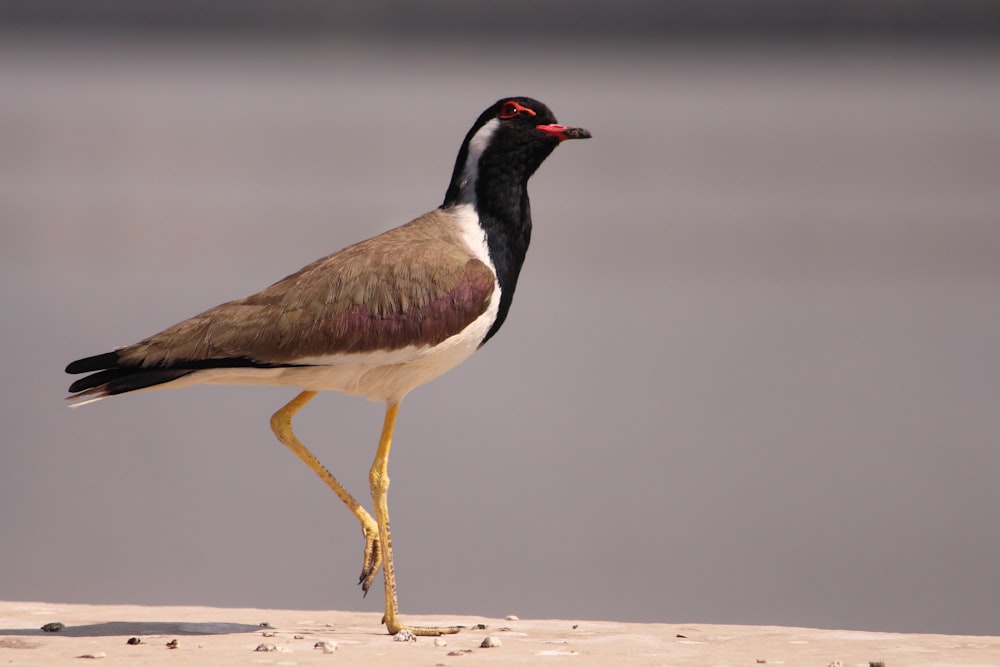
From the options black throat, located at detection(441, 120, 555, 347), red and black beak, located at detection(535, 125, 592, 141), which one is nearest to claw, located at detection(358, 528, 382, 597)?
black throat, located at detection(441, 120, 555, 347)

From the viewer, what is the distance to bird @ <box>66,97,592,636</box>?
4.55 metres

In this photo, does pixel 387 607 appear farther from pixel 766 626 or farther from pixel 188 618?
pixel 766 626


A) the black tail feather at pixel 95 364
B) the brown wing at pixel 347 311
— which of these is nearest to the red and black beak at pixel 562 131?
the brown wing at pixel 347 311

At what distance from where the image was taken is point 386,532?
4.80 m

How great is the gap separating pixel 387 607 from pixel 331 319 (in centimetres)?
117

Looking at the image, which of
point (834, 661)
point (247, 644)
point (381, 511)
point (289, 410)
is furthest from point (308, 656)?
point (834, 661)

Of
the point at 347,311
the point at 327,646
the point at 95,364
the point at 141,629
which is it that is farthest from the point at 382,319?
the point at 141,629

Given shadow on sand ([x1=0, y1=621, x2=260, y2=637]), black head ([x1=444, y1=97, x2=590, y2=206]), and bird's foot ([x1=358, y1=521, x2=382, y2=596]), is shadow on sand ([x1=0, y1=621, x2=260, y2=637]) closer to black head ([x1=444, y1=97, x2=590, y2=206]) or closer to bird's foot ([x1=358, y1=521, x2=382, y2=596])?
bird's foot ([x1=358, y1=521, x2=382, y2=596])

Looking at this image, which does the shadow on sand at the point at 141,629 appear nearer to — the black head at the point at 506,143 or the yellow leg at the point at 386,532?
the yellow leg at the point at 386,532

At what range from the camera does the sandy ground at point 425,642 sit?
13.7 ft

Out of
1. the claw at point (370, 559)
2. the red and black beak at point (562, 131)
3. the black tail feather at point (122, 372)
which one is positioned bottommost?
the claw at point (370, 559)

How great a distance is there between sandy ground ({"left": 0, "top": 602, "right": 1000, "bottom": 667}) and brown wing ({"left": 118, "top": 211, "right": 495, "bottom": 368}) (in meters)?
1.08

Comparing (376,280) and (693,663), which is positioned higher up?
(376,280)

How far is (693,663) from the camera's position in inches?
165
